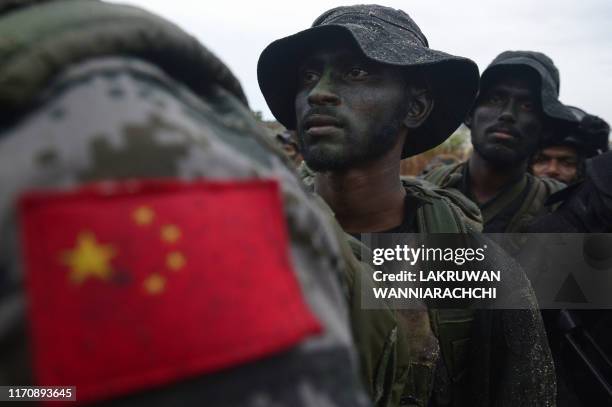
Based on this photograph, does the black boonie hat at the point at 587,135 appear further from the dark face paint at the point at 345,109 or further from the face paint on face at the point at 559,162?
the dark face paint at the point at 345,109

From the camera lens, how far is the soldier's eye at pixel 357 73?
1971 millimetres

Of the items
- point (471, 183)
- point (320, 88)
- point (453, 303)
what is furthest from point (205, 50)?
point (471, 183)

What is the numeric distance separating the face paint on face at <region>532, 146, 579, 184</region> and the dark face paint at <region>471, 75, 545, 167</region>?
841mm

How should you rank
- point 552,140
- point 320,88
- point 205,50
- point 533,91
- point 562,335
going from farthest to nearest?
1. point 552,140
2. point 533,91
3. point 562,335
4. point 320,88
5. point 205,50

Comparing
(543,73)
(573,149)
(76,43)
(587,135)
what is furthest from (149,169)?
(573,149)

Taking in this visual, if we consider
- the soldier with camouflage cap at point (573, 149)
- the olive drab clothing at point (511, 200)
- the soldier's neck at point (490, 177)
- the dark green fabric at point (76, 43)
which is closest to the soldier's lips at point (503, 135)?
the soldier's neck at point (490, 177)

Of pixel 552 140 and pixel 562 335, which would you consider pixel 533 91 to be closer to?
pixel 552 140

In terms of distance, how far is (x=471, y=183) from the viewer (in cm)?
347

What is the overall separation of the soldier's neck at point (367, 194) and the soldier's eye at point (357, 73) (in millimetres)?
298

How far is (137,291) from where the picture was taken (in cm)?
37

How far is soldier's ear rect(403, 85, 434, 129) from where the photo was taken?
2.12 meters

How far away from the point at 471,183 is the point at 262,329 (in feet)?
10.6

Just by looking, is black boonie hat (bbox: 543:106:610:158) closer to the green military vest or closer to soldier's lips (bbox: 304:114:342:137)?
the green military vest

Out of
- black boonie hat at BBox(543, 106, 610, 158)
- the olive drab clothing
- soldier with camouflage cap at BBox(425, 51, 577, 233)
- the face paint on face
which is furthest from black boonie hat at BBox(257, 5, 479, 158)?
the face paint on face
